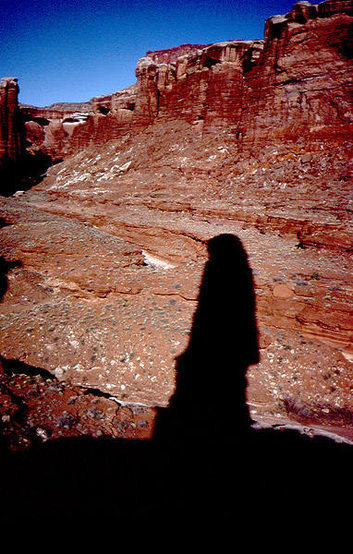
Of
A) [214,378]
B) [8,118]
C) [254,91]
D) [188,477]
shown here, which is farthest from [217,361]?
[8,118]

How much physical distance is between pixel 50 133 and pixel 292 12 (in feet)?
113

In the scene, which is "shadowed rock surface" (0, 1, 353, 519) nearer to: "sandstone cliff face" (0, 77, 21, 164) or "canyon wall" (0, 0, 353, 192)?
"canyon wall" (0, 0, 353, 192)

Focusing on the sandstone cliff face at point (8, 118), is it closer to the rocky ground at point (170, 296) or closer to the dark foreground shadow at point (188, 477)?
the rocky ground at point (170, 296)

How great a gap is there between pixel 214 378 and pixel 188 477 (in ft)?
7.92

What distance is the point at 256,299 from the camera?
20.3ft

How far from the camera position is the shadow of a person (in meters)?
3.14

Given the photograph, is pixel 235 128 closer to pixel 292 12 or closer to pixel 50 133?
pixel 292 12

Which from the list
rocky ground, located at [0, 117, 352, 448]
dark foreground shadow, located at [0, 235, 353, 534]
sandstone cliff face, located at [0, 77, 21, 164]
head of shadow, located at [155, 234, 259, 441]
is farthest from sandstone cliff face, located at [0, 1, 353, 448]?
sandstone cliff face, located at [0, 77, 21, 164]

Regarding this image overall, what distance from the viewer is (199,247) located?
9.34m

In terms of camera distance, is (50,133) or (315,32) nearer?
(315,32)

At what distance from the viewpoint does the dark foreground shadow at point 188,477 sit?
7.00ft

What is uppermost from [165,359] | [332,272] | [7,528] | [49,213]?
[49,213]

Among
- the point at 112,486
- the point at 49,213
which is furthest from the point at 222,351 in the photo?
the point at 49,213

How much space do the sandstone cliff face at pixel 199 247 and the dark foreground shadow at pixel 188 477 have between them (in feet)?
1.35
